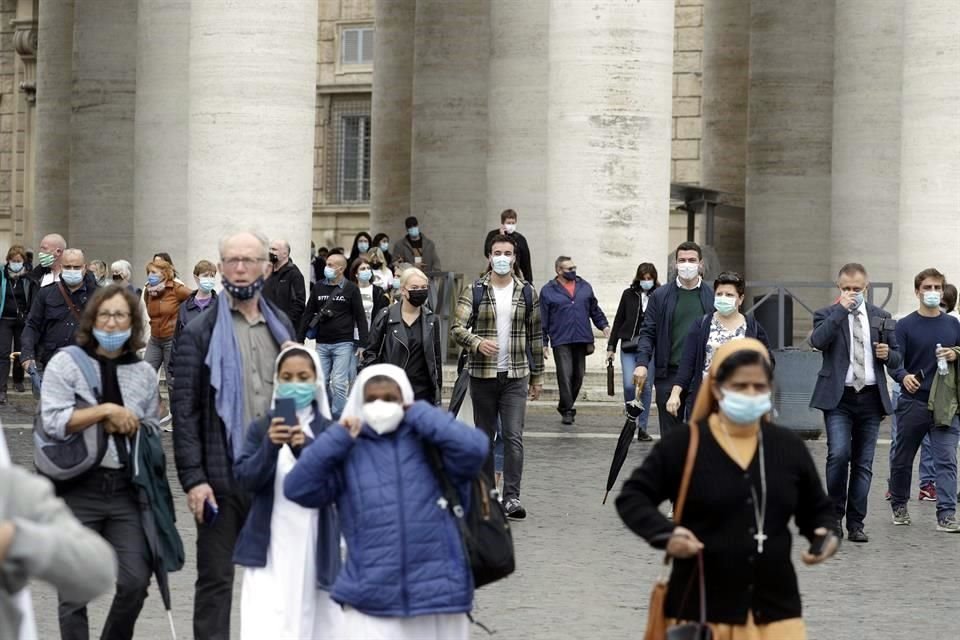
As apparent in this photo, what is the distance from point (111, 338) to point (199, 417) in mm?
460

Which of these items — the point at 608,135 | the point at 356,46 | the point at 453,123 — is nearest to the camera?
the point at 608,135

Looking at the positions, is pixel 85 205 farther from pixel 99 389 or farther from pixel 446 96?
pixel 99 389

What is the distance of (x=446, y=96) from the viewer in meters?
30.1

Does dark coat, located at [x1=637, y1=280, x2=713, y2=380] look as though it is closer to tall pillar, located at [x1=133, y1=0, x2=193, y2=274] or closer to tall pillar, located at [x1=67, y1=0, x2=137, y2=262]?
tall pillar, located at [x1=133, y1=0, x2=193, y2=274]

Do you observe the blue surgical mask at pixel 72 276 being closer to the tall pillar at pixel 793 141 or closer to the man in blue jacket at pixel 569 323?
the man in blue jacket at pixel 569 323

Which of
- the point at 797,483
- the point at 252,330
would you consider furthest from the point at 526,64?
the point at 797,483

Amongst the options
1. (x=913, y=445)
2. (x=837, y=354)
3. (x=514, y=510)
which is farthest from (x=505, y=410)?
(x=913, y=445)

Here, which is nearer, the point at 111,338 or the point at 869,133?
the point at 111,338

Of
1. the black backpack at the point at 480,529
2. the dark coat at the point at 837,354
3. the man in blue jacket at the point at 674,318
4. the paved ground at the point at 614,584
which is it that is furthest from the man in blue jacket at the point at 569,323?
the black backpack at the point at 480,529

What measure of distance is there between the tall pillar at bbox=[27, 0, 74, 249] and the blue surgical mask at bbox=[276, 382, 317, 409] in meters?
25.6

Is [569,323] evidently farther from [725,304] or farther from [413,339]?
[725,304]

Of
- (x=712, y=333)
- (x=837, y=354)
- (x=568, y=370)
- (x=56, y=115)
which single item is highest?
(x=56, y=115)

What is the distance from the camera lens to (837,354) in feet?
43.1

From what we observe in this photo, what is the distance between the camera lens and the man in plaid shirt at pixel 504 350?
13.9 m
